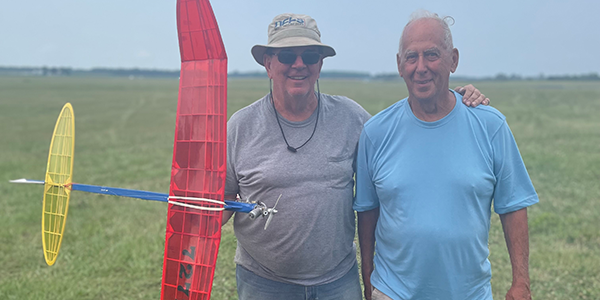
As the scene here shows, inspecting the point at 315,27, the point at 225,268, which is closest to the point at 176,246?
the point at 315,27

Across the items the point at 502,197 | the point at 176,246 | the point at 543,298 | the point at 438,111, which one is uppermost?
the point at 438,111

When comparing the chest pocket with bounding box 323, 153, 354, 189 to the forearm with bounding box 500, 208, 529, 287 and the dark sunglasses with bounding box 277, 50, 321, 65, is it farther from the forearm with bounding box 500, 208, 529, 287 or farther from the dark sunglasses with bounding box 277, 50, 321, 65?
the forearm with bounding box 500, 208, 529, 287

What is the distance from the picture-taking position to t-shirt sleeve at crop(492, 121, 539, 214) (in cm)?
201

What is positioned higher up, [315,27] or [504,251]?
[315,27]

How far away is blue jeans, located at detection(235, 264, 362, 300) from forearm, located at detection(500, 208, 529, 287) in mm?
867

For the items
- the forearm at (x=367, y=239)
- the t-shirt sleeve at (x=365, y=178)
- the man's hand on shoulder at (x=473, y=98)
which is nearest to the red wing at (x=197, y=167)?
the t-shirt sleeve at (x=365, y=178)

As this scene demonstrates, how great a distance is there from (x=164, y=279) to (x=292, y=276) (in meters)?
0.69

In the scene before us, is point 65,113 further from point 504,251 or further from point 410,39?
point 504,251

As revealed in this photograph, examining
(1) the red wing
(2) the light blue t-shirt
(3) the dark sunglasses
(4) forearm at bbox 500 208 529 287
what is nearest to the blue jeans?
(2) the light blue t-shirt

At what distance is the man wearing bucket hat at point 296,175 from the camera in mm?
2289

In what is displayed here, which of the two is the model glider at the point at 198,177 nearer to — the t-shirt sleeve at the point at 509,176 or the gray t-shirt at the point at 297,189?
the gray t-shirt at the point at 297,189

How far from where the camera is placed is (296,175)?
7.49ft

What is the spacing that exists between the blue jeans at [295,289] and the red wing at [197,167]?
1.66ft

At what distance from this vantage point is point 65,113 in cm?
257
